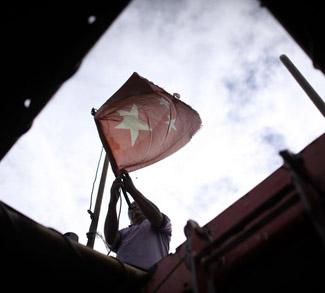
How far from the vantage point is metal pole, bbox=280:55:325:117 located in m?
3.38

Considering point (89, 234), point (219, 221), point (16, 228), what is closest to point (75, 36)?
point (16, 228)

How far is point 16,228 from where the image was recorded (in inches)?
90.7

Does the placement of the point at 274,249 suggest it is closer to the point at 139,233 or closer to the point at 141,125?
the point at 139,233

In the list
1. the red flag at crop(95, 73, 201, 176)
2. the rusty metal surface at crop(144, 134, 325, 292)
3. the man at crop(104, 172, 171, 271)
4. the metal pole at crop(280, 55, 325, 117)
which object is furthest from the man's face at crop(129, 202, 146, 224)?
the metal pole at crop(280, 55, 325, 117)

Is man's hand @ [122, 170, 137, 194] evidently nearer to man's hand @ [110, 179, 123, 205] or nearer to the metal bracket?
man's hand @ [110, 179, 123, 205]

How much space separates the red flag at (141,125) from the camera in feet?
16.3

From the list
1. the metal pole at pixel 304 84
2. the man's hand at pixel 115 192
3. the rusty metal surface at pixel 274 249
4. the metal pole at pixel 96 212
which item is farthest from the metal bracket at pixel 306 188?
the metal pole at pixel 96 212

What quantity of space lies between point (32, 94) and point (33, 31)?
0.37 metres

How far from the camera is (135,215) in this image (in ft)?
15.6

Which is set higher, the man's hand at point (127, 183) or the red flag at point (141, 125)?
the red flag at point (141, 125)

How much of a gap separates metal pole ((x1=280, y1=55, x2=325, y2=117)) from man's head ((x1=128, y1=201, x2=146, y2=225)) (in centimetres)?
274

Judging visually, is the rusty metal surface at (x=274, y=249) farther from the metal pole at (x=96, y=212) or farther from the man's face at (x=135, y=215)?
the metal pole at (x=96, y=212)

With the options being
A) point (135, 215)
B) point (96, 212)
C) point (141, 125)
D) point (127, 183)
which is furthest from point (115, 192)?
point (141, 125)

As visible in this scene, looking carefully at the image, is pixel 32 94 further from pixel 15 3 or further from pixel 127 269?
pixel 127 269
